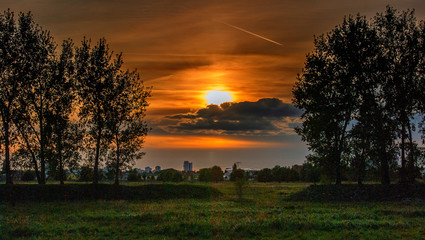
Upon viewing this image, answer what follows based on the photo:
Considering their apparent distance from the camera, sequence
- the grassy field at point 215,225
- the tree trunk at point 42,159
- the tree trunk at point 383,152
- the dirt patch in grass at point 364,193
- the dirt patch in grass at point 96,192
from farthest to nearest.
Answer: the tree trunk at point 42,159 < the tree trunk at point 383,152 < the dirt patch in grass at point 364,193 < the dirt patch in grass at point 96,192 < the grassy field at point 215,225

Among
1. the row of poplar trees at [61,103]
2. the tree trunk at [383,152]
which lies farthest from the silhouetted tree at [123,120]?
the tree trunk at [383,152]

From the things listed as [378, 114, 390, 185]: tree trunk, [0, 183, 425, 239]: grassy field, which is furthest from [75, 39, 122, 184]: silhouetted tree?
[378, 114, 390, 185]: tree trunk

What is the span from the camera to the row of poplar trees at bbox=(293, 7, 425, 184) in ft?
162

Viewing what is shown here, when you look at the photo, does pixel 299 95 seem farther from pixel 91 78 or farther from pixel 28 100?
pixel 28 100

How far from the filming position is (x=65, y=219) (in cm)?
3069

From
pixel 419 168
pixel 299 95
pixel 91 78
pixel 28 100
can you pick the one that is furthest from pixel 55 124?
pixel 419 168

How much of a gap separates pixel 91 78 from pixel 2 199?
18.2 m

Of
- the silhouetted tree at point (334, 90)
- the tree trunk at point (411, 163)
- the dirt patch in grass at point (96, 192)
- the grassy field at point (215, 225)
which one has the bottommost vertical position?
the grassy field at point (215, 225)

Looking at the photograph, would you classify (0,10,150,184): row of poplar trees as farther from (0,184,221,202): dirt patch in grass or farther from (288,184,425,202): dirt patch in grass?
(288,184,425,202): dirt patch in grass

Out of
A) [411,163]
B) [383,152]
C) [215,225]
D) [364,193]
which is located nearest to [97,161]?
[215,225]

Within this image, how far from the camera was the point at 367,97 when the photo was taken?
50688mm

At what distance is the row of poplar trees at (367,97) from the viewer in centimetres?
4928

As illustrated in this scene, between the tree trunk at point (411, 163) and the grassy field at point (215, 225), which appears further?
the tree trunk at point (411, 163)

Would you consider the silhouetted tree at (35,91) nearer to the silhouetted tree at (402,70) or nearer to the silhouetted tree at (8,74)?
the silhouetted tree at (8,74)
